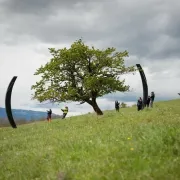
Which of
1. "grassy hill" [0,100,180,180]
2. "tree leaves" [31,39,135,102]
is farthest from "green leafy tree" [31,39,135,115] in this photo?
"grassy hill" [0,100,180,180]

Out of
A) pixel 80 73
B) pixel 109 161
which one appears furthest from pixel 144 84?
pixel 109 161

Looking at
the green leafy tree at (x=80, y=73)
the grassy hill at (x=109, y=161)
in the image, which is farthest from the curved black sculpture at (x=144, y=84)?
the grassy hill at (x=109, y=161)

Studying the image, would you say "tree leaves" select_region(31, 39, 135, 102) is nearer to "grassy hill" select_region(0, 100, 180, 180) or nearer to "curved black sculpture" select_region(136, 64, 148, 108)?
"curved black sculpture" select_region(136, 64, 148, 108)

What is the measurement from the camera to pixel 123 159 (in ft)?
30.9

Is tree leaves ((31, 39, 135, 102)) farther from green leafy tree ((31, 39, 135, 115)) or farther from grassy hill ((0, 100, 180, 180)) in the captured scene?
grassy hill ((0, 100, 180, 180))

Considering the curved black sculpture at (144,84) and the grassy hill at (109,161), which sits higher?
the curved black sculpture at (144,84)

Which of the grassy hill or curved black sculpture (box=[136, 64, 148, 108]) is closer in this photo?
the grassy hill

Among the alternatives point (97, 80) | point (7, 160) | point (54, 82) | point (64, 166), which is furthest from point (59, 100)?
point (64, 166)

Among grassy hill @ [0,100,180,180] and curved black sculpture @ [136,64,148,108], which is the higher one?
curved black sculpture @ [136,64,148,108]

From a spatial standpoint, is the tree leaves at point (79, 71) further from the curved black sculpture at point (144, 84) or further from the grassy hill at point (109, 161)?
the grassy hill at point (109, 161)

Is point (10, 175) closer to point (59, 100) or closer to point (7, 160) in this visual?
point (7, 160)

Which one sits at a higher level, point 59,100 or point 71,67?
point 71,67

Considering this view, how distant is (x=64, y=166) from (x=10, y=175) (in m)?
2.36

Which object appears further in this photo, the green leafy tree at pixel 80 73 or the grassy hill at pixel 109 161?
the green leafy tree at pixel 80 73
